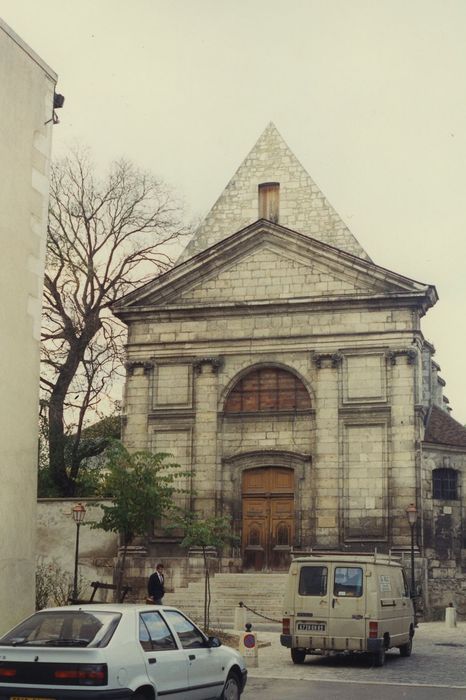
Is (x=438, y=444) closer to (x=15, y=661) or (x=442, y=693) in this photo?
(x=442, y=693)

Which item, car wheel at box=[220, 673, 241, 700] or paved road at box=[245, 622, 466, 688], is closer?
car wheel at box=[220, 673, 241, 700]

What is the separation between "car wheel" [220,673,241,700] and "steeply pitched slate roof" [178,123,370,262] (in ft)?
83.1

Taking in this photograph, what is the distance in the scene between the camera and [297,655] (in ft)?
64.5

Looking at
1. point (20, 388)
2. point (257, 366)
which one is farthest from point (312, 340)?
point (20, 388)

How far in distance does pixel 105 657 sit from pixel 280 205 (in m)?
29.2

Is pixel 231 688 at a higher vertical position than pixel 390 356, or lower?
lower

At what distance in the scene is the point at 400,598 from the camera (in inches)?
822

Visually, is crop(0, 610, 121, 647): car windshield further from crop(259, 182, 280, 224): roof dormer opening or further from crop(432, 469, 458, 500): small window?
crop(259, 182, 280, 224): roof dormer opening

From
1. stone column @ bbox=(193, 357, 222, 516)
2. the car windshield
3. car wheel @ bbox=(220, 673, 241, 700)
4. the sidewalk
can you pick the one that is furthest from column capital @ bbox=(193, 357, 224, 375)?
the car windshield

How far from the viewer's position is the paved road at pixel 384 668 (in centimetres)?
1711

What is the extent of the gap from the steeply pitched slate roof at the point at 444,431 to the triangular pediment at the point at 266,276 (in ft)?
14.8

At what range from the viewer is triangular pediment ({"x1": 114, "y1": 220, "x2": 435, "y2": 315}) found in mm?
34750

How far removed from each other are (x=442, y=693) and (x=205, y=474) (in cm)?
1967

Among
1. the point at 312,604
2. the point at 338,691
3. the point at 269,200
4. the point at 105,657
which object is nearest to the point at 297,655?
the point at 312,604
